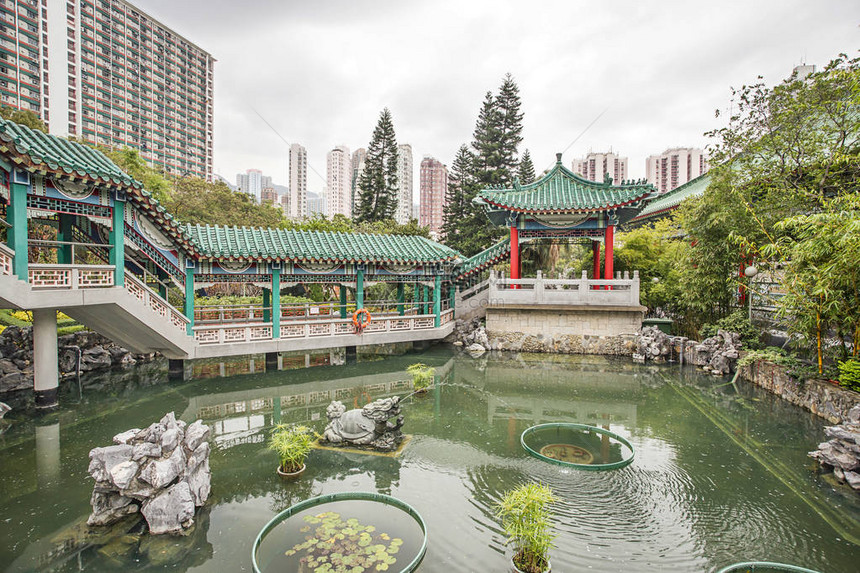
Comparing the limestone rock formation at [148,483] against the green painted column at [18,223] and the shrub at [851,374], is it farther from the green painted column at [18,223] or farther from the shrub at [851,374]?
the shrub at [851,374]

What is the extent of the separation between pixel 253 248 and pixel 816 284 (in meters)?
11.8

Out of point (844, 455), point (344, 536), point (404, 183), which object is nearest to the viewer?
point (344, 536)

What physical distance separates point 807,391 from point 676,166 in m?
47.1

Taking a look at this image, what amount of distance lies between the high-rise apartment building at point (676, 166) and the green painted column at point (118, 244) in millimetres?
49454

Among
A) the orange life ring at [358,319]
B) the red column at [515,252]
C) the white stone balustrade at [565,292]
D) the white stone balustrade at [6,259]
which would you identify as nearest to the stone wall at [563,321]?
the white stone balustrade at [565,292]

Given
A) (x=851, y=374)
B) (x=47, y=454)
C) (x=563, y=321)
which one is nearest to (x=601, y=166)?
(x=563, y=321)

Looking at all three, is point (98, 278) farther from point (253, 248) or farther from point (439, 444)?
point (439, 444)

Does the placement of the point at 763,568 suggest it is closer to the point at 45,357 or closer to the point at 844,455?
the point at 844,455

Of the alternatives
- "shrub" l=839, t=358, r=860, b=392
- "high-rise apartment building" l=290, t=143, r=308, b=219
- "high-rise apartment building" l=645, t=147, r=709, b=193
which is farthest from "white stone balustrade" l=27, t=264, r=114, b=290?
"high-rise apartment building" l=290, t=143, r=308, b=219

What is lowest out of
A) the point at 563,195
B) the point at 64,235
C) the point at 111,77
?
the point at 64,235

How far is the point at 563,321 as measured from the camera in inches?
551

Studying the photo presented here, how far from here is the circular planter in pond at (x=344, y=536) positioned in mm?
3996

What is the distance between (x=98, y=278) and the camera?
812cm

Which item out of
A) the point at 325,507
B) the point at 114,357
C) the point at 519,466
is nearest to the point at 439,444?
the point at 519,466
